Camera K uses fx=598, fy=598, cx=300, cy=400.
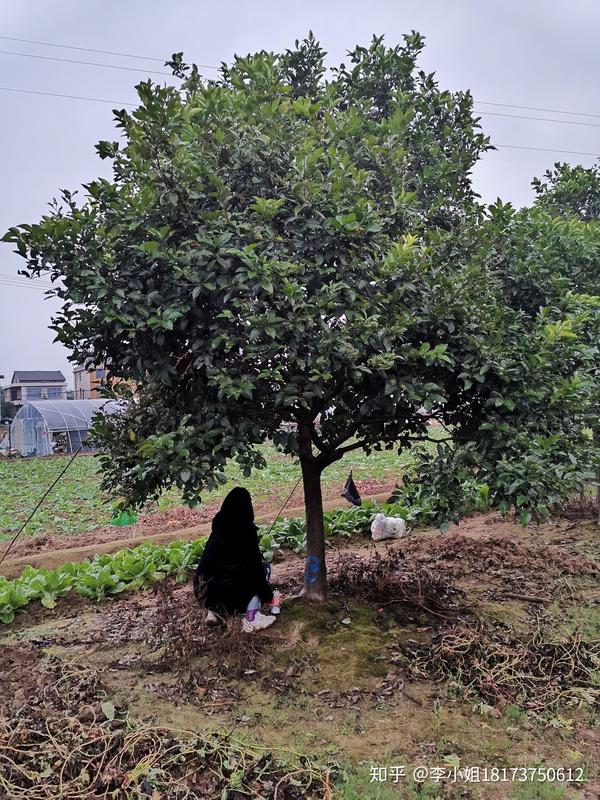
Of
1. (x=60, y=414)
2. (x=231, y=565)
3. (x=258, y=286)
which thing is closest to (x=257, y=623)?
(x=231, y=565)

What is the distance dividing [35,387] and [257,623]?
49220 mm

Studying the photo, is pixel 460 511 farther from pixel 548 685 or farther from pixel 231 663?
pixel 231 663

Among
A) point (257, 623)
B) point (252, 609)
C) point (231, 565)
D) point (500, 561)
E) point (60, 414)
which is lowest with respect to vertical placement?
point (500, 561)

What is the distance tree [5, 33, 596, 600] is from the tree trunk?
908 millimetres

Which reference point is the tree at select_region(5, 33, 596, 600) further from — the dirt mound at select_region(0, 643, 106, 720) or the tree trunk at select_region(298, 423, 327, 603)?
the dirt mound at select_region(0, 643, 106, 720)

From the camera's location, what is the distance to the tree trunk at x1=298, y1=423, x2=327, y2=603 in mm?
5605

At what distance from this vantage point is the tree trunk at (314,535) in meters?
5.61

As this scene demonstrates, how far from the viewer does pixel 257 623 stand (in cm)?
541

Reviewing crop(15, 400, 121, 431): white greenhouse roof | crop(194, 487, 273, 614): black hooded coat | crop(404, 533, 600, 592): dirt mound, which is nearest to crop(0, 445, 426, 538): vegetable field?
crop(404, 533, 600, 592): dirt mound

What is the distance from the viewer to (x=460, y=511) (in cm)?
476

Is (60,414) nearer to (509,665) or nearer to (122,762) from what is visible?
(122,762)

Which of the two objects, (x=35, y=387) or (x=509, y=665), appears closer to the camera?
(x=509, y=665)

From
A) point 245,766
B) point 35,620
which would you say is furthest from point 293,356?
point 35,620

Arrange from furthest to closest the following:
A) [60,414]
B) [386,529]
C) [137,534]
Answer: [60,414], [137,534], [386,529]
